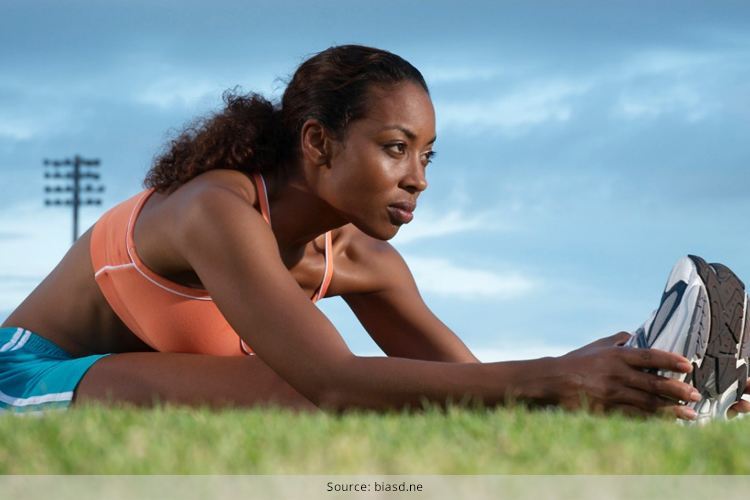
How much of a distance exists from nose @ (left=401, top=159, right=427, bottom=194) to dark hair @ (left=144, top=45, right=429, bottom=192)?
34 cm

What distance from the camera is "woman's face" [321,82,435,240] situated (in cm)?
→ 463

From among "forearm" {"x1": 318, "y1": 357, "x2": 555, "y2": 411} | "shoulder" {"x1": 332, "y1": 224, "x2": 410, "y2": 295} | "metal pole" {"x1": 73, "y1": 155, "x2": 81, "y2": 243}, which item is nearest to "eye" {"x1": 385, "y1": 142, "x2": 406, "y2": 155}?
"forearm" {"x1": 318, "y1": 357, "x2": 555, "y2": 411}

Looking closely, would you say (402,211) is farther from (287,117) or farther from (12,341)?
(12,341)

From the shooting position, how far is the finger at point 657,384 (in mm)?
3967

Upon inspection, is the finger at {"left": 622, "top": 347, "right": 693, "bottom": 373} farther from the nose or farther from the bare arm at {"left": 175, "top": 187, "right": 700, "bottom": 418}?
the nose

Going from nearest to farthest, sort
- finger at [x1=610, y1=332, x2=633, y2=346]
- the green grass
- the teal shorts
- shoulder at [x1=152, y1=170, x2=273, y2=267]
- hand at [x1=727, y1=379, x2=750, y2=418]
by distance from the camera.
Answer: the green grass, shoulder at [x1=152, y1=170, x2=273, y2=267], hand at [x1=727, y1=379, x2=750, y2=418], the teal shorts, finger at [x1=610, y1=332, x2=633, y2=346]

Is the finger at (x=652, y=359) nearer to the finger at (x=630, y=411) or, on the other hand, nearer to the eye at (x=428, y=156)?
the finger at (x=630, y=411)

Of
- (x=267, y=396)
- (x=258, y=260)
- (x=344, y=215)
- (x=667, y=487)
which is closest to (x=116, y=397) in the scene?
(x=267, y=396)

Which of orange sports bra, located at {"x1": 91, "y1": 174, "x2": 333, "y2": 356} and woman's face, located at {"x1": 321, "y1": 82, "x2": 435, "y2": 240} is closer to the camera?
woman's face, located at {"x1": 321, "y1": 82, "x2": 435, "y2": 240}

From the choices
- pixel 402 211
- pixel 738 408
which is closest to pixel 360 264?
pixel 402 211

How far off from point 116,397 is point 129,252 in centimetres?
76

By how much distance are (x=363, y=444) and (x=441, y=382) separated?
934 mm

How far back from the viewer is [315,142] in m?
4.79

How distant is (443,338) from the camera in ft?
19.5
